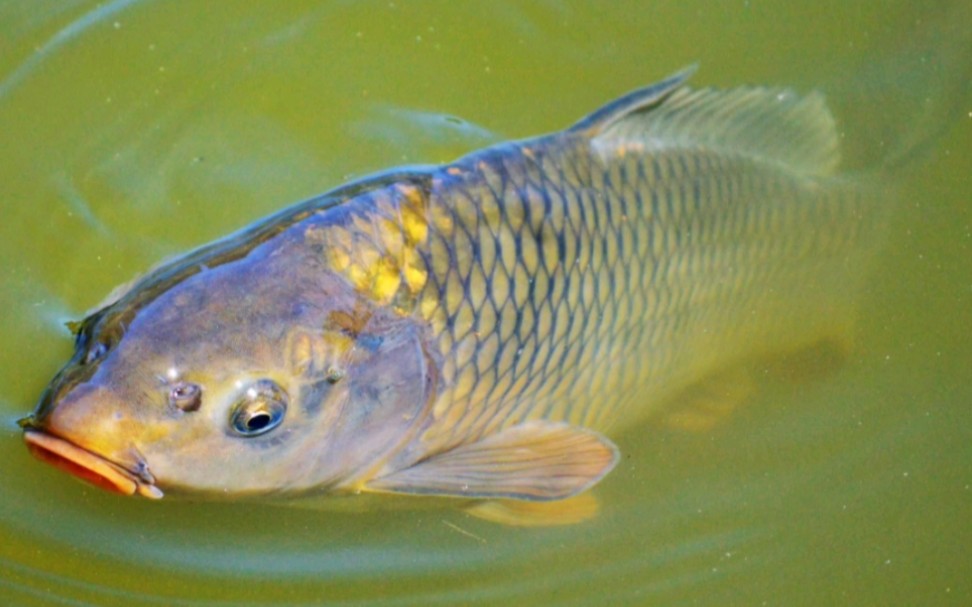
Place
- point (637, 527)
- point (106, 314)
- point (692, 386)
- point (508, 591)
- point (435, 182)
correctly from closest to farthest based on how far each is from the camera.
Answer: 1. point (106, 314)
2. point (435, 182)
3. point (508, 591)
4. point (637, 527)
5. point (692, 386)

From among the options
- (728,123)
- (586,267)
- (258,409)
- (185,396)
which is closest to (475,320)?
(586,267)

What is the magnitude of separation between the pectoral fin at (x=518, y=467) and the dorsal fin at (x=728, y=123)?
2.44ft

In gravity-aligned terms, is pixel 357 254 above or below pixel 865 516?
above

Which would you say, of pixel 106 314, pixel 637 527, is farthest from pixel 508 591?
pixel 106 314

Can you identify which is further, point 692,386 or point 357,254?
point 692,386

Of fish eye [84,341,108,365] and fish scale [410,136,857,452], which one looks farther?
fish scale [410,136,857,452]

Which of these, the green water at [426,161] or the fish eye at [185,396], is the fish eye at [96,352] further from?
the green water at [426,161]

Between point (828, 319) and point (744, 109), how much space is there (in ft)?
2.68

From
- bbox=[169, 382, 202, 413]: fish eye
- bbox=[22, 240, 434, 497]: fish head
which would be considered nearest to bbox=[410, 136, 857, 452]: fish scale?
bbox=[22, 240, 434, 497]: fish head

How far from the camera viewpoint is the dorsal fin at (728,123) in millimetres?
2639

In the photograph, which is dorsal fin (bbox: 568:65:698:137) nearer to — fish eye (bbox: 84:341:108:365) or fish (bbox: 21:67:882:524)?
fish (bbox: 21:67:882:524)

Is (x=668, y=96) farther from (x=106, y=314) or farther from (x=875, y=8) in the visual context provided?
(x=875, y=8)

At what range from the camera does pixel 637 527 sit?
280cm

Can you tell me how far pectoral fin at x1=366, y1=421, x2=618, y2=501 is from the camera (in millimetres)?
2418
